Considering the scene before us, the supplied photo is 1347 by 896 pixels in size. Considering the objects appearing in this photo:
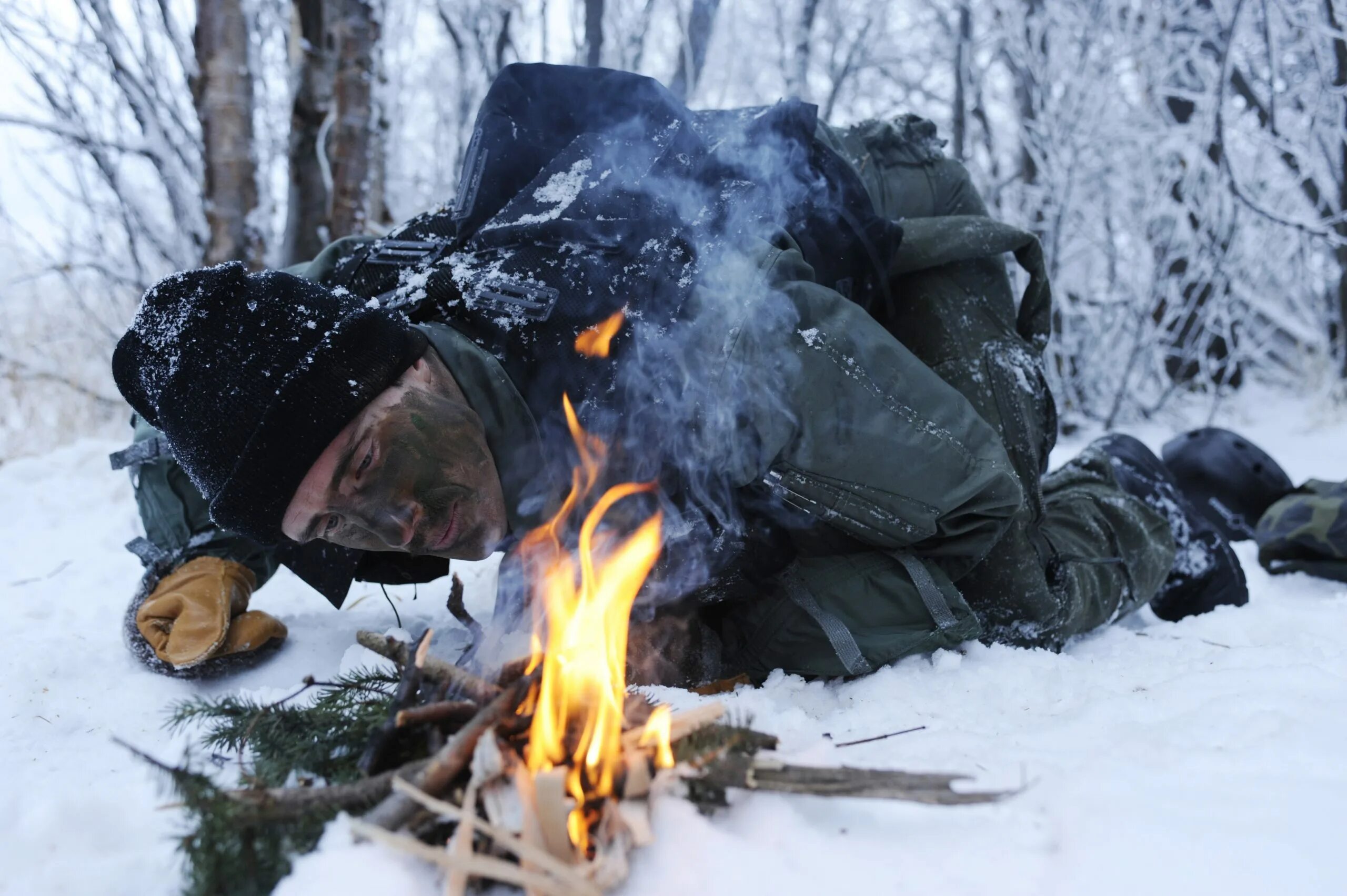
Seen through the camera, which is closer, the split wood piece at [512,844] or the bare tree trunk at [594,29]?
the split wood piece at [512,844]

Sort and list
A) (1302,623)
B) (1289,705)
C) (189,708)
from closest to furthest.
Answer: (189,708) → (1289,705) → (1302,623)

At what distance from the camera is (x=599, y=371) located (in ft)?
6.93

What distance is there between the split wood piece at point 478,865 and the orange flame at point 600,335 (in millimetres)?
1261

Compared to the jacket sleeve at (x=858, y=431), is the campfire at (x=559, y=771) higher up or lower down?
lower down

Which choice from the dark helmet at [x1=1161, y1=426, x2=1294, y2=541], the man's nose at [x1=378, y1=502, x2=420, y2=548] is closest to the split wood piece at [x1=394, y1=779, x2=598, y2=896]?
the man's nose at [x1=378, y1=502, x2=420, y2=548]

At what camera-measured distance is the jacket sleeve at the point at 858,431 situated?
2.01 metres

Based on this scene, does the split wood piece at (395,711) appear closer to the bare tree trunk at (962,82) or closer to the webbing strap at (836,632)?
the webbing strap at (836,632)

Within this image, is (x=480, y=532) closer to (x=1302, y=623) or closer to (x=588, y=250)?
(x=588, y=250)

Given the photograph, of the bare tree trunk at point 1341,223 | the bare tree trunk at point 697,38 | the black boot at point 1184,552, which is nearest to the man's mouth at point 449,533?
the black boot at point 1184,552

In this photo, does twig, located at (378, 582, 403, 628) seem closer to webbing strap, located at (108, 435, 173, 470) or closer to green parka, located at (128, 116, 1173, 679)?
green parka, located at (128, 116, 1173, 679)

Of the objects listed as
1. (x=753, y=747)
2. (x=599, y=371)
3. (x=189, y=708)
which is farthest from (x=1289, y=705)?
(x=189, y=708)

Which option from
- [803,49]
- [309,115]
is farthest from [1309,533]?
[803,49]

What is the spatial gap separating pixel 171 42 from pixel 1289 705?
771 centimetres

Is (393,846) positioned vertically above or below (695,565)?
above
